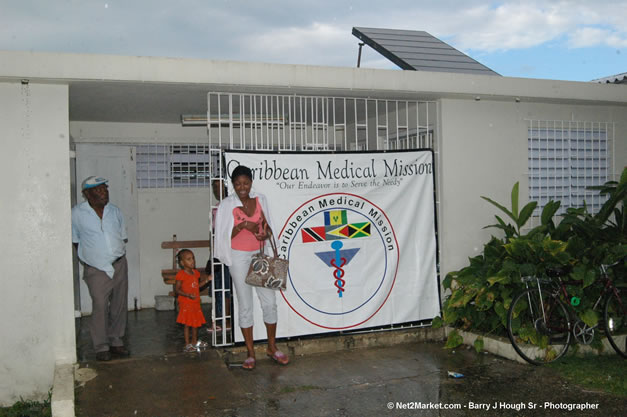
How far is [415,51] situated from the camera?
899 centimetres

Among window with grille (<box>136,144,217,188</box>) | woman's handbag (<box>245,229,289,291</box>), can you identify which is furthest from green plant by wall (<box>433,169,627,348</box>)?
window with grille (<box>136,144,217,188</box>)

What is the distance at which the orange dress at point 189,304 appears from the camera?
6551 millimetres

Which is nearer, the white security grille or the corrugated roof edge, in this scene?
the white security grille

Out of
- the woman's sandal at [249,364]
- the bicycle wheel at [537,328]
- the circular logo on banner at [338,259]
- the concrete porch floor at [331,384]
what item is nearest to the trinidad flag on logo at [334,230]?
the circular logo on banner at [338,259]

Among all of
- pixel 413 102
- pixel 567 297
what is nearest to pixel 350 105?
pixel 413 102

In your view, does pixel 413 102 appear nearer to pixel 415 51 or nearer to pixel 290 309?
pixel 415 51

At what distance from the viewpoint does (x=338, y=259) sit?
6.73 m

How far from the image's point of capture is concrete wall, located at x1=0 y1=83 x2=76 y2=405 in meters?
5.73

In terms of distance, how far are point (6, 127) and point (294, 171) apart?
2.89 metres

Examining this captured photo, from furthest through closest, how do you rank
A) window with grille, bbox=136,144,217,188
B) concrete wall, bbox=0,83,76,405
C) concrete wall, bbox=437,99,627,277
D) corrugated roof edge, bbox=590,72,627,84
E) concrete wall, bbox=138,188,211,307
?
corrugated roof edge, bbox=590,72,627,84 < window with grille, bbox=136,144,217,188 < concrete wall, bbox=138,188,211,307 < concrete wall, bbox=437,99,627,277 < concrete wall, bbox=0,83,76,405

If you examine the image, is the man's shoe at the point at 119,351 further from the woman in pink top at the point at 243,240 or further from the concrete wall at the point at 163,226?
the concrete wall at the point at 163,226

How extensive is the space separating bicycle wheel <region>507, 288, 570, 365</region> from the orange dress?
3.33 m

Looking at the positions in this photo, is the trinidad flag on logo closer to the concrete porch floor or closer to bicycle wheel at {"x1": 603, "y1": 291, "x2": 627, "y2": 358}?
the concrete porch floor

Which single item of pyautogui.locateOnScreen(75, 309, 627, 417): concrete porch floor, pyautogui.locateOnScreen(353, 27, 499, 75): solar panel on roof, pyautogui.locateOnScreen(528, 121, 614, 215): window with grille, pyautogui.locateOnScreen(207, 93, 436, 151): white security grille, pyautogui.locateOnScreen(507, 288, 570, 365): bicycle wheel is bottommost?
pyautogui.locateOnScreen(75, 309, 627, 417): concrete porch floor
